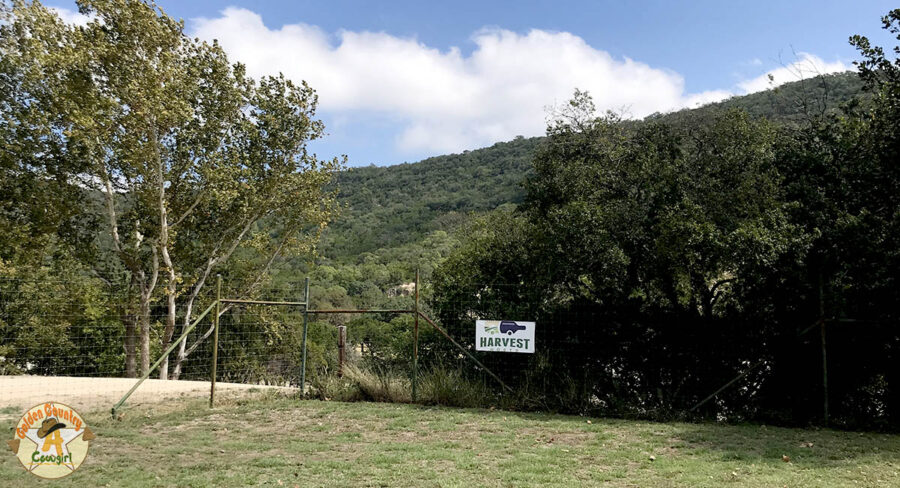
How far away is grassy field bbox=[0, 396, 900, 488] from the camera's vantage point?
18.6ft

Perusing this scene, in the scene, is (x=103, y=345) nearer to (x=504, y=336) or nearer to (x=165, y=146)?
(x=165, y=146)

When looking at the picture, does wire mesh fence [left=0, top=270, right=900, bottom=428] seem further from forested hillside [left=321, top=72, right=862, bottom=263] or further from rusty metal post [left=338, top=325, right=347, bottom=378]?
forested hillside [left=321, top=72, right=862, bottom=263]

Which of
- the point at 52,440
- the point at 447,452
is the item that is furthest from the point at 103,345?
the point at 447,452

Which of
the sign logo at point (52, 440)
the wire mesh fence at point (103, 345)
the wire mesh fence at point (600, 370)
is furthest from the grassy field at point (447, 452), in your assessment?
the wire mesh fence at point (103, 345)

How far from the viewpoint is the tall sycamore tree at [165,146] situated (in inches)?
596

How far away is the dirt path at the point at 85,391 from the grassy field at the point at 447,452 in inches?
56.5

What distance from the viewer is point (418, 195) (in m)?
73.9

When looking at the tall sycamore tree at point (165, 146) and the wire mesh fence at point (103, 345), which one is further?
the tall sycamore tree at point (165, 146)

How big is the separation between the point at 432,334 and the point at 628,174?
517 cm

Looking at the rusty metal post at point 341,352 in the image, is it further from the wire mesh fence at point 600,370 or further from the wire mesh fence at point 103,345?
the wire mesh fence at point 103,345

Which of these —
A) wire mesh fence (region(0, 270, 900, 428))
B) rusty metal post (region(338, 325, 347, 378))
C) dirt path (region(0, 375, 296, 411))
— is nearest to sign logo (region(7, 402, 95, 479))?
wire mesh fence (region(0, 270, 900, 428))

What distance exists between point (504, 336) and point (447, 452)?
12.7 ft

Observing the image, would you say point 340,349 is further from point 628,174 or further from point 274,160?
point 274,160

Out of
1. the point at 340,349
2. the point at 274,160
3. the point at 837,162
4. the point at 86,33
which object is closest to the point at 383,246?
the point at 274,160
